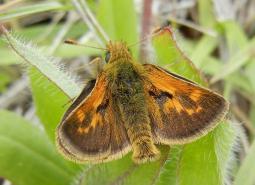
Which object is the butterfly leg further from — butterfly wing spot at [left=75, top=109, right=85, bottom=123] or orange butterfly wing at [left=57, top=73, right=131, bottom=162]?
butterfly wing spot at [left=75, top=109, right=85, bottom=123]

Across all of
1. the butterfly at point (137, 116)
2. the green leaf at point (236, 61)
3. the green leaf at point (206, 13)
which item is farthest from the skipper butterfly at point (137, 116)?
the green leaf at point (206, 13)

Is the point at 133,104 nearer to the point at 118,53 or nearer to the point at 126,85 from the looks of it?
the point at 126,85

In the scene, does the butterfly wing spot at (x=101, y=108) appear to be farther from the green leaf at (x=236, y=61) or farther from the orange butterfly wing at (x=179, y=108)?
the green leaf at (x=236, y=61)

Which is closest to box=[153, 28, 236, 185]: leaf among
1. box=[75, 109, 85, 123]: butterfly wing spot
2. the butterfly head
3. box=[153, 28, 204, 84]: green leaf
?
box=[153, 28, 204, 84]: green leaf

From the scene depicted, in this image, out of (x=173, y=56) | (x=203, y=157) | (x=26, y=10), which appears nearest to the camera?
(x=203, y=157)

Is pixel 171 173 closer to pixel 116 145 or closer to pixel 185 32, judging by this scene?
pixel 116 145

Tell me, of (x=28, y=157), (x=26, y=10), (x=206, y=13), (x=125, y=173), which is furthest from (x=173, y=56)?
(x=206, y=13)
